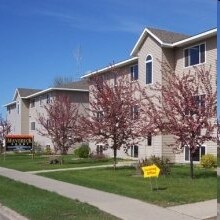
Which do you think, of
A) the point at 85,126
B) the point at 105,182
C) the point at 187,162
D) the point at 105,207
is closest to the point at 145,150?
the point at 187,162

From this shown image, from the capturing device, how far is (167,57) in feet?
93.1

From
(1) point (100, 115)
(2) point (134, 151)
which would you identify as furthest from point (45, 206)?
(2) point (134, 151)

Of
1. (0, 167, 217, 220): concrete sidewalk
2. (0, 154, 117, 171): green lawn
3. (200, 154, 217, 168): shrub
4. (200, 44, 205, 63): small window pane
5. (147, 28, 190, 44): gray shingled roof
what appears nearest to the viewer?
(0, 167, 217, 220): concrete sidewalk

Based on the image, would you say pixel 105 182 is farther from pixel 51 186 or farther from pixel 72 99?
pixel 72 99

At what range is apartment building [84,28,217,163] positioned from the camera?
25750 mm

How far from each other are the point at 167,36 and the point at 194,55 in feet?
9.09

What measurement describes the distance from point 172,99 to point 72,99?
32347 millimetres

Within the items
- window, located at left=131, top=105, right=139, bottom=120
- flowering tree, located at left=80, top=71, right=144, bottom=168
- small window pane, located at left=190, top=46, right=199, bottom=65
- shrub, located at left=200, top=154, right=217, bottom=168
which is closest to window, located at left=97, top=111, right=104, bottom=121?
flowering tree, located at left=80, top=71, right=144, bottom=168

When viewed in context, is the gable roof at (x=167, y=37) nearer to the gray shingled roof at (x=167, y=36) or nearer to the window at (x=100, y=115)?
the gray shingled roof at (x=167, y=36)

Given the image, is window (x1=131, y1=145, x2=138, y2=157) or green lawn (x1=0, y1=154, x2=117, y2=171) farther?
window (x1=131, y1=145, x2=138, y2=157)

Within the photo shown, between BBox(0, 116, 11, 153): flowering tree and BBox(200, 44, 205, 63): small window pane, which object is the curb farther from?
BBox(0, 116, 11, 153): flowering tree

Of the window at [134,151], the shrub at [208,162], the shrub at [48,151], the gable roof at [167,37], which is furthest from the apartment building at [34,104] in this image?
the shrub at [208,162]

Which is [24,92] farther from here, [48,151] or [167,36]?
[167,36]

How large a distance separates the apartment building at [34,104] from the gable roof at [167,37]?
1790 cm
